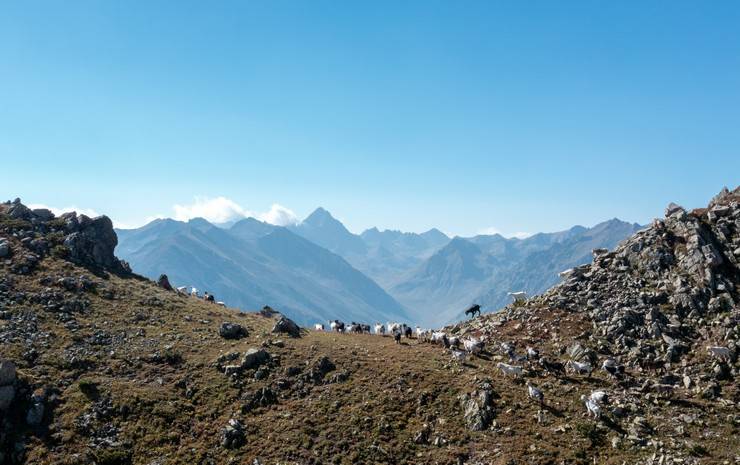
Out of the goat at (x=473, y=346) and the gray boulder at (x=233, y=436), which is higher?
the goat at (x=473, y=346)

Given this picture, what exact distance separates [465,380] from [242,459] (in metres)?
18.3

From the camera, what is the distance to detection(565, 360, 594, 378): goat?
38688mm

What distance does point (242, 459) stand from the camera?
33.1m

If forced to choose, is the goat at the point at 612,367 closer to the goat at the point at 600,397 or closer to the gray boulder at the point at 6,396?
the goat at the point at 600,397

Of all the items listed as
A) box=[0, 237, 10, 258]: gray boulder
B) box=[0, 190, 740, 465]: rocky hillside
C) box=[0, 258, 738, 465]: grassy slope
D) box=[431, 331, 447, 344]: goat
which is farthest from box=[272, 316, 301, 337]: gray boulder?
box=[0, 237, 10, 258]: gray boulder

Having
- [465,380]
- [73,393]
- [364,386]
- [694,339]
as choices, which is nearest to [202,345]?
[73,393]

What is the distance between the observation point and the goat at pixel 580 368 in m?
38.7

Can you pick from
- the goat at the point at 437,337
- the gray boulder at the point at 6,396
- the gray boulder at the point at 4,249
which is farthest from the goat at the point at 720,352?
the gray boulder at the point at 4,249

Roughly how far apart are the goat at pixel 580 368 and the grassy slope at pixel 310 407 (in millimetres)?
944

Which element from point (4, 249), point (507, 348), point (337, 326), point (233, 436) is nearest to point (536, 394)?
point (507, 348)

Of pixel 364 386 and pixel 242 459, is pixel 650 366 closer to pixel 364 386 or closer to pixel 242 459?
pixel 364 386

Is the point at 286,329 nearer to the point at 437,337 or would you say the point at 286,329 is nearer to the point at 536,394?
the point at 437,337

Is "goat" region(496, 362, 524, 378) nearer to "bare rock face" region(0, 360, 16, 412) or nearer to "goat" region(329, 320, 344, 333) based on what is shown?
"goat" region(329, 320, 344, 333)

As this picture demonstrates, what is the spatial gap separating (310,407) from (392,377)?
7428 mm
